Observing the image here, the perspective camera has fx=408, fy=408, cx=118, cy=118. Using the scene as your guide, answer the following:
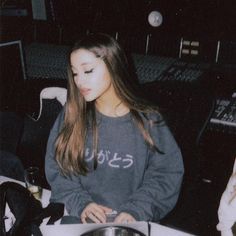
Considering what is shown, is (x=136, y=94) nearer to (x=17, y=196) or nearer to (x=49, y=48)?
(x=17, y=196)

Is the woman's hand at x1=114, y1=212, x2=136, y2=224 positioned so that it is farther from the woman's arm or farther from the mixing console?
the mixing console

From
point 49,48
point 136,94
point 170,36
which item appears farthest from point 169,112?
point 49,48

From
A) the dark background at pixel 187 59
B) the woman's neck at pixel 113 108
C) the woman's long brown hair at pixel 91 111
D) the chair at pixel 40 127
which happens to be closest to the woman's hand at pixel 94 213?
the woman's long brown hair at pixel 91 111

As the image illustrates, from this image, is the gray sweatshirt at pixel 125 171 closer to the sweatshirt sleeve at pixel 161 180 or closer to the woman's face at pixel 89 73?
the sweatshirt sleeve at pixel 161 180

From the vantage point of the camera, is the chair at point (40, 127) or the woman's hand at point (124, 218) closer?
the woman's hand at point (124, 218)

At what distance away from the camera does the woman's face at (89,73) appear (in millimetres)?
1435

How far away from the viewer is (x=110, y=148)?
148 centimetres

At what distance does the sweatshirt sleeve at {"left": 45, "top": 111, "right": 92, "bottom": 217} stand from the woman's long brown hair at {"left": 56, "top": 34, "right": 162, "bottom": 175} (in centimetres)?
3

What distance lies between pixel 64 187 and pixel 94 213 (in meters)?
0.19

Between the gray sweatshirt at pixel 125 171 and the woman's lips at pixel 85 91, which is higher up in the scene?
the woman's lips at pixel 85 91

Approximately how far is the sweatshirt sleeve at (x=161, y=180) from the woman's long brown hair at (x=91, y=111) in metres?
0.04

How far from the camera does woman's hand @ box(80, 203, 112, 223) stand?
127cm

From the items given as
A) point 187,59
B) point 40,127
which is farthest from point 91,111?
point 187,59

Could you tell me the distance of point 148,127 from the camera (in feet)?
4.87
